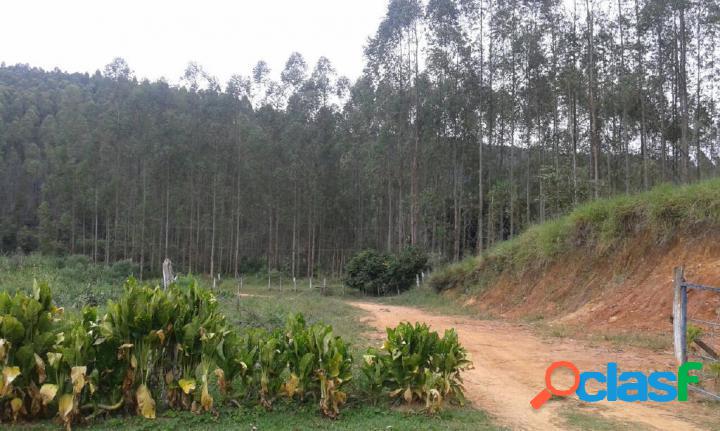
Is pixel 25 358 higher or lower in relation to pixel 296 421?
higher

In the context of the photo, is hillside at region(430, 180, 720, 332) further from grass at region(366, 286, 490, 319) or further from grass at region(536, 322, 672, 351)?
grass at region(366, 286, 490, 319)

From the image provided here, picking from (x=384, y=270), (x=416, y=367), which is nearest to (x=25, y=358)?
(x=416, y=367)

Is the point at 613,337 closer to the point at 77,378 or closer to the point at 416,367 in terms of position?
the point at 416,367

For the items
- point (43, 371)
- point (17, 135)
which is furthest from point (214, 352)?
point (17, 135)

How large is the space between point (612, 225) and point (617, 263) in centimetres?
109

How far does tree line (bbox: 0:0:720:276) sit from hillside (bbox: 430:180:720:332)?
18.1 feet

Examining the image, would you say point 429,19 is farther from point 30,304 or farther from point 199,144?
point 30,304

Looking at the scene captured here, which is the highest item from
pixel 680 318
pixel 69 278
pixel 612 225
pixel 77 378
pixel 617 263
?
pixel 612 225

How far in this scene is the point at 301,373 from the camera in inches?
198

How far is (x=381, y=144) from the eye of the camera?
2931 cm

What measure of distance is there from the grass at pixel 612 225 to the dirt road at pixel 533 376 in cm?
408

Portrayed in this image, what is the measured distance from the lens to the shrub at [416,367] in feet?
16.9

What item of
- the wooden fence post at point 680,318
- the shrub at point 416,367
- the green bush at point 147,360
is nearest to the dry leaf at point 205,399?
the green bush at point 147,360

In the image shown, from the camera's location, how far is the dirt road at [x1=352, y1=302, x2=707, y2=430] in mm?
4953
